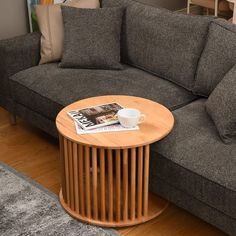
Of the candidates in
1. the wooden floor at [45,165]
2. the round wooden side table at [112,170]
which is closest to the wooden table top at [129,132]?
the round wooden side table at [112,170]

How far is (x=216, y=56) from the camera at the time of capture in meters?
2.51

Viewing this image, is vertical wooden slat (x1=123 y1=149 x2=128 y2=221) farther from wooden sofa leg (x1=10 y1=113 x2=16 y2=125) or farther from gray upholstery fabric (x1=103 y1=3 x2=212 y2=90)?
wooden sofa leg (x1=10 y1=113 x2=16 y2=125)

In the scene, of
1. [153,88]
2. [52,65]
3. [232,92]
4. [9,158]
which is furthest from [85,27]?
[232,92]

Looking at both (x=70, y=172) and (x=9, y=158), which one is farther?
(x=9, y=158)

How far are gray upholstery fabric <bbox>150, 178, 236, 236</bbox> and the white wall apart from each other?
6.25ft

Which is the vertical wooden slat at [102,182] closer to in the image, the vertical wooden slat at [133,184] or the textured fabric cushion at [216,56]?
the vertical wooden slat at [133,184]

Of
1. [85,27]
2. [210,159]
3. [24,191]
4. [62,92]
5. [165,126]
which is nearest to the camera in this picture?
[210,159]

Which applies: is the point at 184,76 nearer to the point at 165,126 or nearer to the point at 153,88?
the point at 153,88

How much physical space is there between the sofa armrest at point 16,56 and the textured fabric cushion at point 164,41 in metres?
0.58

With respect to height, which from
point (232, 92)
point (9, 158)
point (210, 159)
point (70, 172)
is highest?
point (232, 92)

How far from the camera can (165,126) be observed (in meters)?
2.16

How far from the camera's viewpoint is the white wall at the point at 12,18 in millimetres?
3518

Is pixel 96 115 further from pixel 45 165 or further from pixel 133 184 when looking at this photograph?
pixel 45 165

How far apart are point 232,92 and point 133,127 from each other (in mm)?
479
